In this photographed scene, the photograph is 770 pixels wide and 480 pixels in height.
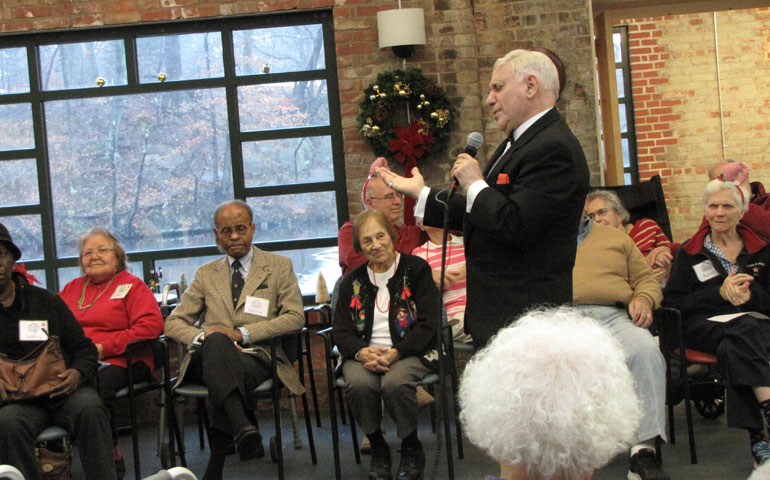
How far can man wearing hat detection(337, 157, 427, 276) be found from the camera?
478 cm

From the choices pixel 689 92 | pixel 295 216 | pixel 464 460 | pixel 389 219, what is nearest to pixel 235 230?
pixel 389 219

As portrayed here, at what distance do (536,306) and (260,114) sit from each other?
3.44 meters

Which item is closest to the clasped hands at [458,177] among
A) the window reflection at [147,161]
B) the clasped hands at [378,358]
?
the clasped hands at [378,358]

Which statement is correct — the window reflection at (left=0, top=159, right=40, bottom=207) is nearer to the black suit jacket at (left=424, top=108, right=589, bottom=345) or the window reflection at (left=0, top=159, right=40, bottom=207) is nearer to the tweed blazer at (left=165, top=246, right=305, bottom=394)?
the tweed blazer at (left=165, top=246, right=305, bottom=394)

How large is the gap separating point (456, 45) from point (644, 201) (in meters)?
1.43

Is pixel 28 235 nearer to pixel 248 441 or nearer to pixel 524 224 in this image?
pixel 248 441

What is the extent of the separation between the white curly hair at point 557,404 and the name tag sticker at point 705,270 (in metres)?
3.12

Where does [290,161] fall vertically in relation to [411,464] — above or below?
above

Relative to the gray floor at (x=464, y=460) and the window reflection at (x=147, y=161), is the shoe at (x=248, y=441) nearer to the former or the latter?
the gray floor at (x=464, y=460)

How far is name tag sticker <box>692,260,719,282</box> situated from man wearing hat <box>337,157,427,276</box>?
4.53ft

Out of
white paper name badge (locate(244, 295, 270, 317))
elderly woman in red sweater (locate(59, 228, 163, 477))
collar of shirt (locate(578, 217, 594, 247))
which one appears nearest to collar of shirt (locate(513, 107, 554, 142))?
collar of shirt (locate(578, 217, 594, 247))

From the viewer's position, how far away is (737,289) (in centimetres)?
405

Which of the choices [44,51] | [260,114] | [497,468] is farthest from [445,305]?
[44,51]

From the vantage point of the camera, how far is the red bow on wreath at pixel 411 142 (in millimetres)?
5289
